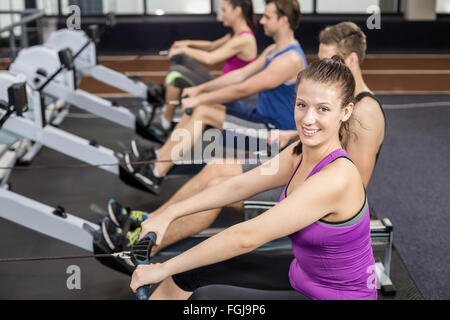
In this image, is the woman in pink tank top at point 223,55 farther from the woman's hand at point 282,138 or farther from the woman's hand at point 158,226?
the woman's hand at point 158,226

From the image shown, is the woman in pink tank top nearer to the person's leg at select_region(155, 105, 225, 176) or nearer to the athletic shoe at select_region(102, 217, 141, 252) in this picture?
the person's leg at select_region(155, 105, 225, 176)

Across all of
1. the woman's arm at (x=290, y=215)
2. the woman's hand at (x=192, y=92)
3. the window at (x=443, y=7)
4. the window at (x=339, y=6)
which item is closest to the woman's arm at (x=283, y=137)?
the woman's hand at (x=192, y=92)

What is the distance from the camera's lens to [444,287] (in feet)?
7.90

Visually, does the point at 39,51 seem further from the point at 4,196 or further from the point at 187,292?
the point at 187,292

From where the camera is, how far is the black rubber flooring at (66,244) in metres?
2.42

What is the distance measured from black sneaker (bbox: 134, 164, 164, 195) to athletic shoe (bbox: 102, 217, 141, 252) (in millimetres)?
584

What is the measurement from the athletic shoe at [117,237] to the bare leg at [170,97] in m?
1.63

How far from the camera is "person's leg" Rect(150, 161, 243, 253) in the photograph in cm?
222

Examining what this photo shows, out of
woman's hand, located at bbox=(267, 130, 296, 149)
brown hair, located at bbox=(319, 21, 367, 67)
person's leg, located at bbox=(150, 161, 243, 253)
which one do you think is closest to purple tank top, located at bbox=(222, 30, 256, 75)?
woman's hand, located at bbox=(267, 130, 296, 149)

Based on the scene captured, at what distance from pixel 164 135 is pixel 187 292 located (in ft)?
6.99

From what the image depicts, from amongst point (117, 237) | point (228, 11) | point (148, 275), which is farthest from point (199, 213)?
point (228, 11)

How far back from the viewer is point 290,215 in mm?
1324

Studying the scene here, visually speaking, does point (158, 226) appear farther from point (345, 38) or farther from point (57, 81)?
point (57, 81)
